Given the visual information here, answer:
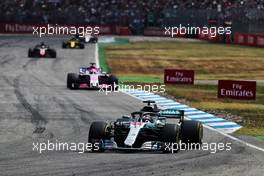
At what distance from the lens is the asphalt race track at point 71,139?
48.4ft

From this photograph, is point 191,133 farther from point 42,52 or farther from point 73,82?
point 42,52

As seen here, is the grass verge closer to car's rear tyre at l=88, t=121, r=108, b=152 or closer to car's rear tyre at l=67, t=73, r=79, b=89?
car's rear tyre at l=67, t=73, r=79, b=89

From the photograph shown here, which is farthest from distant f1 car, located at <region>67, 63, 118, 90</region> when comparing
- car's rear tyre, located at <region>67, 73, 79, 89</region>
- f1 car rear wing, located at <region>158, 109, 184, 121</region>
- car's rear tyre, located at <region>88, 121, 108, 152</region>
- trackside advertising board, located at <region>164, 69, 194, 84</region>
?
car's rear tyre, located at <region>88, 121, 108, 152</region>

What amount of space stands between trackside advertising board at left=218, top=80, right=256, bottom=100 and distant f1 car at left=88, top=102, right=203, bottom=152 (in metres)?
10.3

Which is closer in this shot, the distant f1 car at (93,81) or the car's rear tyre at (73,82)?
the distant f1 car at (93,81)

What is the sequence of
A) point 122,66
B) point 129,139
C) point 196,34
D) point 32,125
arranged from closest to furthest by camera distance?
→ point 129,139, point 32,125, point 122,66, point 196,34

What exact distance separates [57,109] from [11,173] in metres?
Result: 12.4

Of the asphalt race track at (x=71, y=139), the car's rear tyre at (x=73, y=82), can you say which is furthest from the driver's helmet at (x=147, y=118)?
the car's rear tyre at (x=73, y=82)

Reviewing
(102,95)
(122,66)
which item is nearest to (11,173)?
(102,95)

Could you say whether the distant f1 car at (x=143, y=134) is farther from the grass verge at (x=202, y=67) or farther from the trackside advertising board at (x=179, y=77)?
the trackside advertising board at (x=179, y=77)

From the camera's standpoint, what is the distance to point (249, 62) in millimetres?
55156

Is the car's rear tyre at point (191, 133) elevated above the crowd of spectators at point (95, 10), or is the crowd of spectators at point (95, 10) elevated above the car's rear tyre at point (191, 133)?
the car's rear tyre at point (191, 133)

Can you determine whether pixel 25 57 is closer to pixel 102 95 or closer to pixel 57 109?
pixel 102 95

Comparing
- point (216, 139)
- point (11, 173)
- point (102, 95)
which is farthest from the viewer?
point (102, 95)
